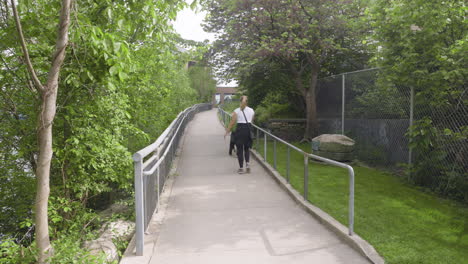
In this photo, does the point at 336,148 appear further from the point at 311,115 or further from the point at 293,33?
the point at 311,115

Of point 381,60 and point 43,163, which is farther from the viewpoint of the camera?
point 381,60

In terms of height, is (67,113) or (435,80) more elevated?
(435,80)

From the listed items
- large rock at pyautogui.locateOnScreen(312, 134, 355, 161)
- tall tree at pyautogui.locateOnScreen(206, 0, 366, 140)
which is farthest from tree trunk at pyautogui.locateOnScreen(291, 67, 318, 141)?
large rock at pyautogui.locateOnScreen(312, 134, 355, 161)

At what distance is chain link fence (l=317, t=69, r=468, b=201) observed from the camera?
252 inches

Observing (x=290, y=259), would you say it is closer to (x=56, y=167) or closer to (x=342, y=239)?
(x=342, y=239)

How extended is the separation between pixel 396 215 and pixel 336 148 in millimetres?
4080

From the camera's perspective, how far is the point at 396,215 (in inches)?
213

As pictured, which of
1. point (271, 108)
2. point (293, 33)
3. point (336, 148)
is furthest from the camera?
point (271, 108)

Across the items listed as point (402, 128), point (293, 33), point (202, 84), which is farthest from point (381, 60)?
point (202, 84)

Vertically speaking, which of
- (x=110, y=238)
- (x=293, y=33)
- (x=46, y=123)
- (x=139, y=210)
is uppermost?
(x=293, y=33)

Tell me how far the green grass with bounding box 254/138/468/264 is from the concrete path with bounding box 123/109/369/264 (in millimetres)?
429

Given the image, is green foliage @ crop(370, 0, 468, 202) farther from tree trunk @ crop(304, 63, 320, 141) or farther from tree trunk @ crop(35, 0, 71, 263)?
tree trunk @ crop(304, 63, 320, 141)

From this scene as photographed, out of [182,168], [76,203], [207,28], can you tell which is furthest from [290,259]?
[207,28]

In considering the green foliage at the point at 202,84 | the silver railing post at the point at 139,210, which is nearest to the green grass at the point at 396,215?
the silver railing post at the point at 139,210
